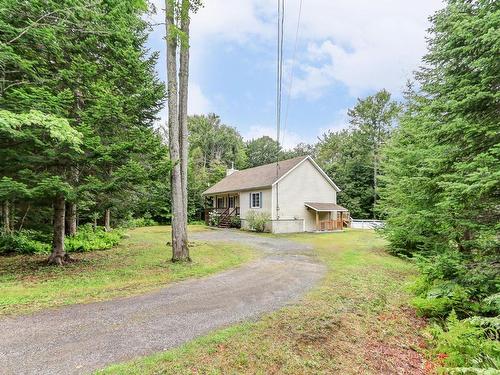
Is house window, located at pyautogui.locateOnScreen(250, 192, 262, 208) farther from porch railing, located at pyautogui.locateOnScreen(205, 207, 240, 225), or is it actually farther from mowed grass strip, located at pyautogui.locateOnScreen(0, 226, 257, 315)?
mowed grass strip, located at pyautogui.locateOnScreen(0, 226, 257, 315)

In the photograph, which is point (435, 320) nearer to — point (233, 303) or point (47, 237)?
point (233, 303)

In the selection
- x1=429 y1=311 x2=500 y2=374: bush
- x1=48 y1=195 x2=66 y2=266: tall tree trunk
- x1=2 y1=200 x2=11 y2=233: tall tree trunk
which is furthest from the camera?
x1=2 y1=200 x2=11 y2=233: tall tree trunk

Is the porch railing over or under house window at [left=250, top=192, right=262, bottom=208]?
under

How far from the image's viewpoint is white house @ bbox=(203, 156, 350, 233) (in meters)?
21.5

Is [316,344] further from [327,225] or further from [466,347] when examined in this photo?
[327,225]

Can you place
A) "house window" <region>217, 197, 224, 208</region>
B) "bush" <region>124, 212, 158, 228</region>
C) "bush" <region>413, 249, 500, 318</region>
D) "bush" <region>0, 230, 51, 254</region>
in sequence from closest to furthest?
"bush" <region>413, 249, 500, 318</region>
"bush" <region>0, 230, 51, 254</region>
"bush" <region>124, 212, 158, 228</region>
"house window" <region>217, 197, 224, 208</region>

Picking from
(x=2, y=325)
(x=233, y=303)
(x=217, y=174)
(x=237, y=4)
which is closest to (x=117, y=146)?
(x=2, y=325)

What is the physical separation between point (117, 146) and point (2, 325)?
15.7ft

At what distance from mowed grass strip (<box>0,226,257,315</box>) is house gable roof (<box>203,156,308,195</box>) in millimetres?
11253

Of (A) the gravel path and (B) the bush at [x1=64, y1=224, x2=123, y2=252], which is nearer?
(A) the gravel path

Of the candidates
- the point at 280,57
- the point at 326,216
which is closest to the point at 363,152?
the point at 326,216

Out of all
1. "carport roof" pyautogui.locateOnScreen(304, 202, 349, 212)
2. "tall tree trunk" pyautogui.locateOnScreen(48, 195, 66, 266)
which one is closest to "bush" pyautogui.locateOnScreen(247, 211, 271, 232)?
"carport roof" pyautogui.locateOnScreen(304, 202, 349, 212)

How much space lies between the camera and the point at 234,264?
31.6 ft

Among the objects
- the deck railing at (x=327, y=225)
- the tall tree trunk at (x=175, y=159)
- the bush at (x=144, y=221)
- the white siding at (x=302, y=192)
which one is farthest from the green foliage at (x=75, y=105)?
the bush at (x=144, y=221)
